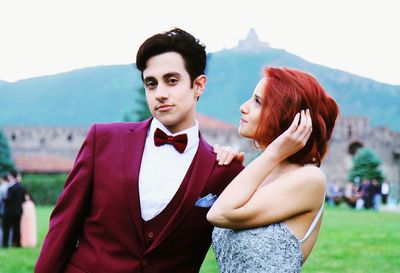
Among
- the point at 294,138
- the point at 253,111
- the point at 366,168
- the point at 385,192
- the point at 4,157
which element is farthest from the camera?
the point at 4,157

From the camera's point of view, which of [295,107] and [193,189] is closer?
[295,107]

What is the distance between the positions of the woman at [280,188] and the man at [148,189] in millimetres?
217

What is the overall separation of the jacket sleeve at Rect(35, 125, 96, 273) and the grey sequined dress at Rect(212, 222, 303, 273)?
2.36 ft

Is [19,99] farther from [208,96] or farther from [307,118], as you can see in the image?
[307,118]

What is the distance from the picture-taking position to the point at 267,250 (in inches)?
119

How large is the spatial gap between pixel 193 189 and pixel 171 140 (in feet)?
0.83

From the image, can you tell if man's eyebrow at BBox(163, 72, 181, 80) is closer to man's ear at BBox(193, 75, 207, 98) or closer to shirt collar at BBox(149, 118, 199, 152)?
man's ear at BBox(193, 75, 207, 98)

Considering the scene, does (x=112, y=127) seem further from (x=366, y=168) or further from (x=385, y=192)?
(x=366, y=168)

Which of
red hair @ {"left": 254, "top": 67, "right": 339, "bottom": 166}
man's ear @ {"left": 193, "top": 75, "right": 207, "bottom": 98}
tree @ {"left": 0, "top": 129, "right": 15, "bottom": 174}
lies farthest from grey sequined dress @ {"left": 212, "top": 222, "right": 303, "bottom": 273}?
tree @ {"left": 0, "top": 129, "right": 15, "bottom": 174}

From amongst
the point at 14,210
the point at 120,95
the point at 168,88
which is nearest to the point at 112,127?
the point at 168,88

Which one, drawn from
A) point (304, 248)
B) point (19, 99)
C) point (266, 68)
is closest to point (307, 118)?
point (266, 68)

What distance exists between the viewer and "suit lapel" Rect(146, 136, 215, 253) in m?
3.19

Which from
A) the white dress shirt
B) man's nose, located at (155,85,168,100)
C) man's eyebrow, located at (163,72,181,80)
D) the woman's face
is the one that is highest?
man's eyebrow, located at (163,72,181,80)

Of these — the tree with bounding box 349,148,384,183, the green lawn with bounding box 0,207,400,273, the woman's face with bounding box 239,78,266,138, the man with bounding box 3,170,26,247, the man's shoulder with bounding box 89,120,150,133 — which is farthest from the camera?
the tree with bounding box 349,148,384,183
